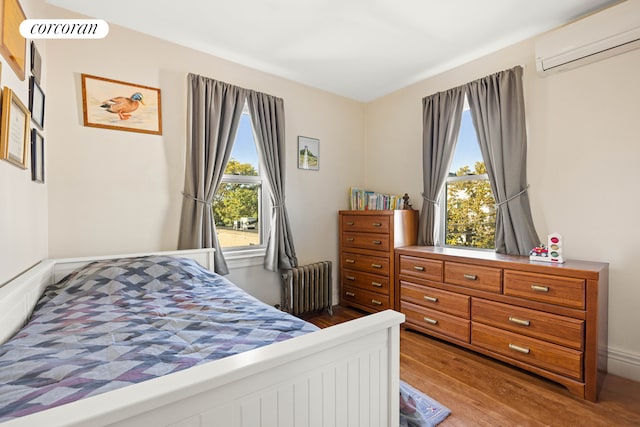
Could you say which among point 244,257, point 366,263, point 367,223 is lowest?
point 366,263

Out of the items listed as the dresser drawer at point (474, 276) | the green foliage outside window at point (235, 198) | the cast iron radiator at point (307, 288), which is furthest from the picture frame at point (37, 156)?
the dresser drawer at point (474, 276)

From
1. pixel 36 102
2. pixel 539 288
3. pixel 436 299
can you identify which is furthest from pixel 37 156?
pixel 539 288

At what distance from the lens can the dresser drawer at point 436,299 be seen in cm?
241

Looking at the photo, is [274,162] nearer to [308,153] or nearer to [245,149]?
[245,149]

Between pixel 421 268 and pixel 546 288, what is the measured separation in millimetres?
928

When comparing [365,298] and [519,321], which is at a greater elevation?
[519,321]

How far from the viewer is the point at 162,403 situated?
0.59 m

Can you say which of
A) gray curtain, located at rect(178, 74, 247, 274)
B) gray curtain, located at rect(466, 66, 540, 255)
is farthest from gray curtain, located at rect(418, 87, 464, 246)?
gray curtain, located at rect(178, 74, 247, 274)

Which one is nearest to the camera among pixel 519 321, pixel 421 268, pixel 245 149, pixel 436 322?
pixel 519 321

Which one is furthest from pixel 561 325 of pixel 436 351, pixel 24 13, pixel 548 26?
pixel 24 13

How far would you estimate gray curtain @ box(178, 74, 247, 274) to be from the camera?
2549mm

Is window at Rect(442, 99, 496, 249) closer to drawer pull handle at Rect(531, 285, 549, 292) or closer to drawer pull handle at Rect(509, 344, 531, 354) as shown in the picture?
drawer pull handle at Rect(531, 285, 549, 292)

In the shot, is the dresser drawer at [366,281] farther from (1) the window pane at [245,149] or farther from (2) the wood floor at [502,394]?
(1) the window pane at [245,149]

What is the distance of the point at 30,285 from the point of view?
1493mm
